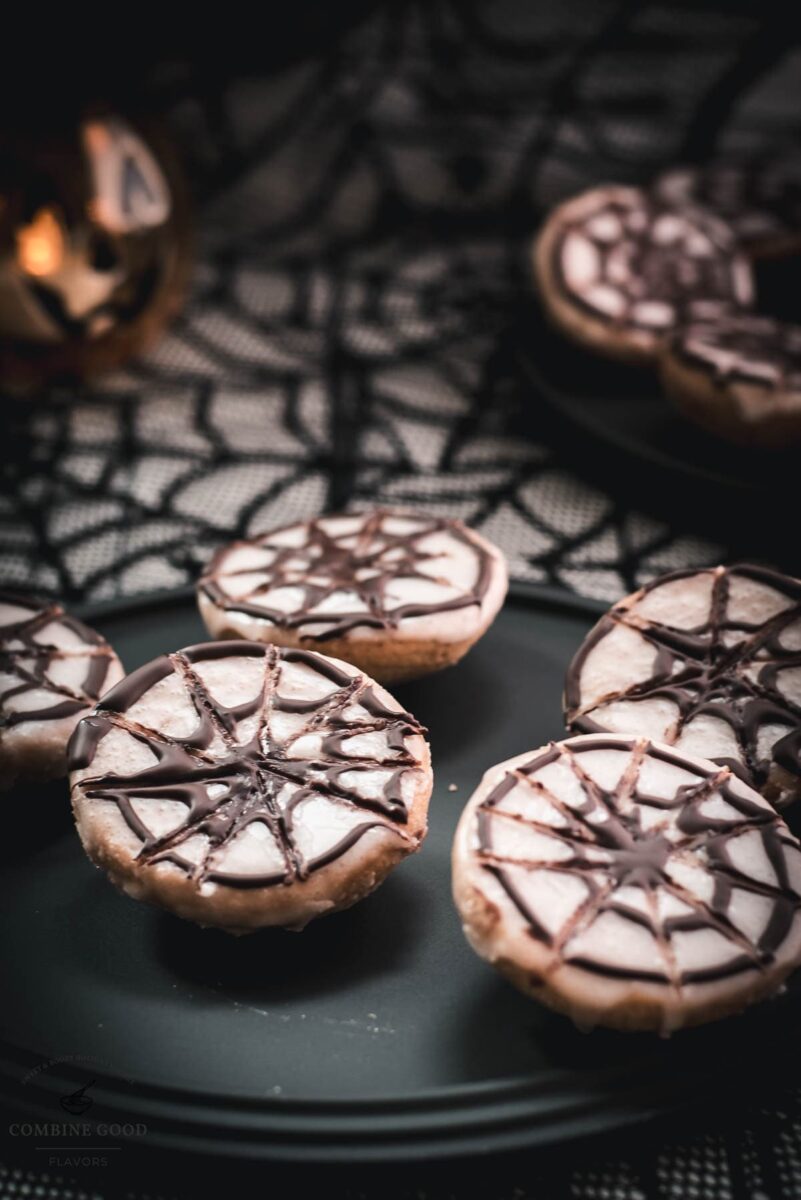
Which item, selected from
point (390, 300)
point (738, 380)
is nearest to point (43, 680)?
point (738, 380)

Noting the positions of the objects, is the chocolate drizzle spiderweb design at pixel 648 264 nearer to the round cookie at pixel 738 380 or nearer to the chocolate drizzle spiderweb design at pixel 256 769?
the round cookie at pixel 738 380

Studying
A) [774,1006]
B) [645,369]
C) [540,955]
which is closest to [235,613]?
[540,955]

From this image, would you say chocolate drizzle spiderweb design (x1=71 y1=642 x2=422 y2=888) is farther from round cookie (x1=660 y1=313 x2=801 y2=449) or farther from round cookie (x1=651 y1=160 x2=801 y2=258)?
round cookie (x1=651 y1=160 x2=801 y2=258)

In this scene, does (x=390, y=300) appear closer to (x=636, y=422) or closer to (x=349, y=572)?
(x=636, y=422)

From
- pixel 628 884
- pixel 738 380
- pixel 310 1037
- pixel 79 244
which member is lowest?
pixel 310 1037

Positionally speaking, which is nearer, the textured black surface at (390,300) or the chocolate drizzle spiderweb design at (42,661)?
the chocolate drizzle spiderweb design at (42,661)

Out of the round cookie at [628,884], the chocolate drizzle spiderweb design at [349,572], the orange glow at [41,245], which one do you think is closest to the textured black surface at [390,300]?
the orange glow at [41,245]

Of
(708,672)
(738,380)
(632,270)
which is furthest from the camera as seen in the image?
(632,270)
